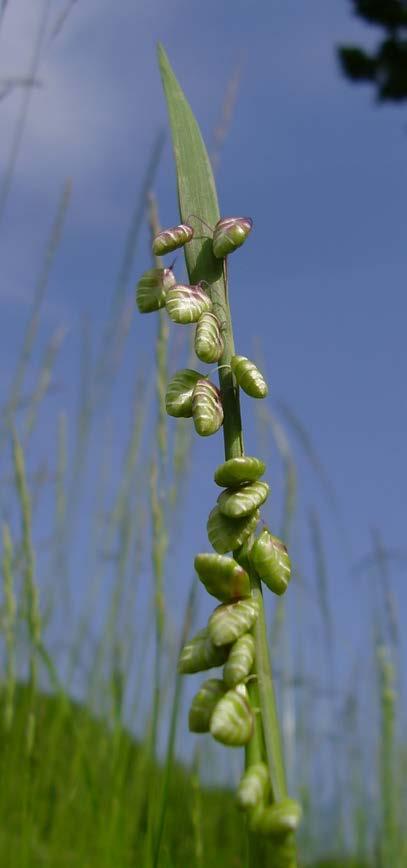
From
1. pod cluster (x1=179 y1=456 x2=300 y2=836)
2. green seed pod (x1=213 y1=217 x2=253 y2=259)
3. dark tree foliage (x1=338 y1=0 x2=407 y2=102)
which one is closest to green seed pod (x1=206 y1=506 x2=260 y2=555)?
pod cluster (x1=179 y1=456 x2=300 y2=836)

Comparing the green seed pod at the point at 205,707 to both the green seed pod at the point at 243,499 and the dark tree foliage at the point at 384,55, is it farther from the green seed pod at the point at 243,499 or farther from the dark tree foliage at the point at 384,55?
the dark tree foliage at the point at 384,55

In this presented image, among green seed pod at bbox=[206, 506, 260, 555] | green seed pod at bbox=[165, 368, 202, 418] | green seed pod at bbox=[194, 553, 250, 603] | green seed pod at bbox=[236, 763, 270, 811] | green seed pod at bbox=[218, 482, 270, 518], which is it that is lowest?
green seed pod at bbox=[236, 763, 270, 811]

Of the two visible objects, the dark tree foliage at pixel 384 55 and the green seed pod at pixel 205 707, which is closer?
the green seed pod at pixel 205 707

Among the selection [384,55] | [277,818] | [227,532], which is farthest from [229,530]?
A: [384,55]

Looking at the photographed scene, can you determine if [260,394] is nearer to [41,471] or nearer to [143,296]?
[143,296]

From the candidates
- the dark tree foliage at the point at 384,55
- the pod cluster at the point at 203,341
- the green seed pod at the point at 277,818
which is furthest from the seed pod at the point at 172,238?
the dark tree foliage at the point at 384,55

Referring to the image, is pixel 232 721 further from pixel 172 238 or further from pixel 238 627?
pixel 172 238

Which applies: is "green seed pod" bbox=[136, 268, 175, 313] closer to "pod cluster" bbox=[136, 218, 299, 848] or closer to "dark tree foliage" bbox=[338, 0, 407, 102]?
"pod cluster" bbox=[136, 218, 299, 848]
